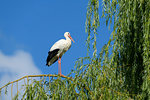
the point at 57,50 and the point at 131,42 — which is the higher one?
the point at 57,50

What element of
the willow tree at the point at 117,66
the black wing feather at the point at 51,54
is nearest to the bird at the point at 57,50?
the black wing feather at the point at 51,54

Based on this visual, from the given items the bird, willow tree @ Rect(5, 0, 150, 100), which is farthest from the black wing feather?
willow tree @ Rect(5, 0, 150, 100)

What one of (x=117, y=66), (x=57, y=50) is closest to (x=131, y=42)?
(x=117, y=66)

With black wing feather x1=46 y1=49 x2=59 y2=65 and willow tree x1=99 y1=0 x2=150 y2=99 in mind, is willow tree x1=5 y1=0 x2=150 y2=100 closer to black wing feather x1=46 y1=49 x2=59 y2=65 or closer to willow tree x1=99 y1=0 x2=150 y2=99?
willow tree x1=99 y1=0 x2=150 y2=99

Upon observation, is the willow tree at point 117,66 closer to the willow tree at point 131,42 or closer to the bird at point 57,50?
the willow tree at point 131,42

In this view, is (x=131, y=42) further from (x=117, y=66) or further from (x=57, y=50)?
(x=57, y=50)

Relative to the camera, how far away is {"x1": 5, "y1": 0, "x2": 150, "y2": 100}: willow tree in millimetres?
4523

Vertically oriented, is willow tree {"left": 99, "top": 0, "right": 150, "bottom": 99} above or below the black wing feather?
below

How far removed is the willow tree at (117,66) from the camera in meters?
4.52

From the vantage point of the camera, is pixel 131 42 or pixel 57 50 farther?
pixel 57 50

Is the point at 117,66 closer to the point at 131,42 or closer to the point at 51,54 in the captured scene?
the point at 131,42

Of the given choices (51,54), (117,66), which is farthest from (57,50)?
(117,66)

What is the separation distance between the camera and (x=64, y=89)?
179 inches

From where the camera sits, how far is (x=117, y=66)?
16.6 feet
